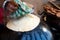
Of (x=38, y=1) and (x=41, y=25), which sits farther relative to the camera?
(x=38, y=1)

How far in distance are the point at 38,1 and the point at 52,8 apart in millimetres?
212

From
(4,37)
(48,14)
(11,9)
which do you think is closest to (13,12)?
(11,9)

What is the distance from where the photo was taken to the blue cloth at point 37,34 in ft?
2.10

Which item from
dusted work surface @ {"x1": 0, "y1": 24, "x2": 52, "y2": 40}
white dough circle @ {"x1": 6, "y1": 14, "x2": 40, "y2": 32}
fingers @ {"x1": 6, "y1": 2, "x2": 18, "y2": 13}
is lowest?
dusted work surface @ {"x1": 0, "y1": 24, "x2": 52, "y2": 40}

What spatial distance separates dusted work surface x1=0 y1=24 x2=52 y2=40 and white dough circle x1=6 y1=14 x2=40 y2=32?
17mm

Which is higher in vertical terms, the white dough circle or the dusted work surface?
the white dough circle

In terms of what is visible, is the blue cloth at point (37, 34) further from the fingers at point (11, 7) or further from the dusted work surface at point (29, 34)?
the fingers at point (11, 7)

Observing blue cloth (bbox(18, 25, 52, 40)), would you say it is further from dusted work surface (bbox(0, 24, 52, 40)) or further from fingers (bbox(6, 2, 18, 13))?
fingers (bbox(6, 2, 18, 13))

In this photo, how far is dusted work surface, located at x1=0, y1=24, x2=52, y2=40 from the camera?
0.64 meters

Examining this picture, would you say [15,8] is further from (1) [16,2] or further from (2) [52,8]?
(2) [52,8]

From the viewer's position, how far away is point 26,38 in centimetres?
64

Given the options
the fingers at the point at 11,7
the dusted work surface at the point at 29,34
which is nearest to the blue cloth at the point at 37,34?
the dusted work surface at the point at 29,34

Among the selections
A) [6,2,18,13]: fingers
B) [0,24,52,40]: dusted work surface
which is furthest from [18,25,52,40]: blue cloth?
[6,2,18,13]: fingers

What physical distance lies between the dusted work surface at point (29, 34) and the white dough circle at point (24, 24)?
0.02 metres
